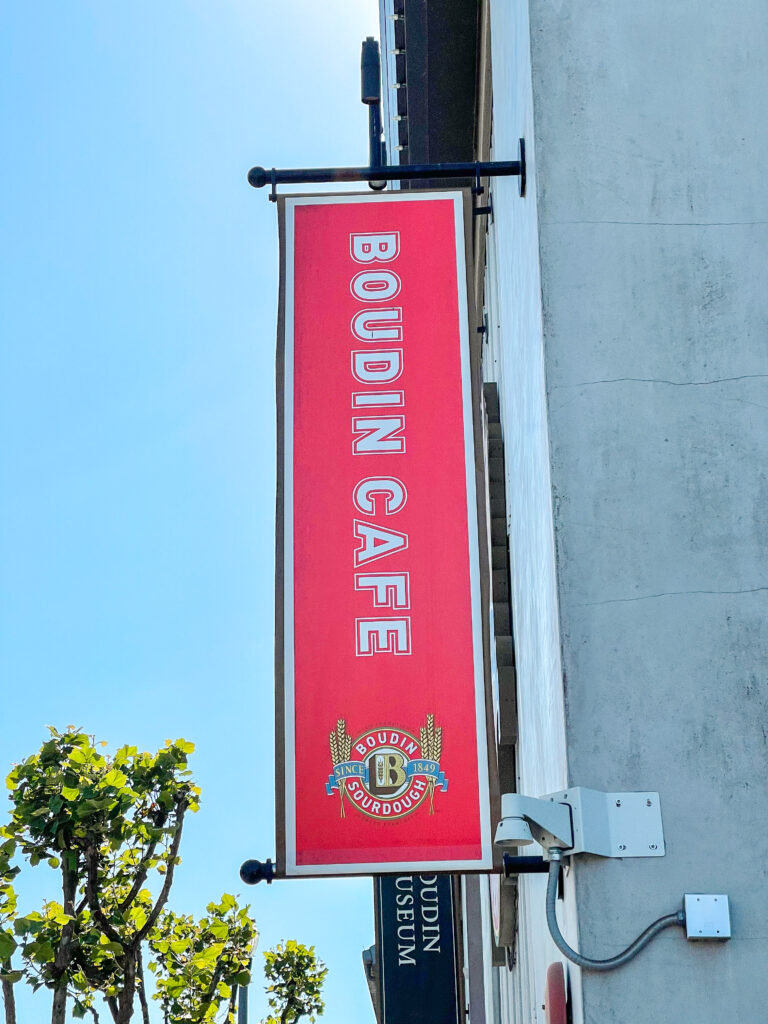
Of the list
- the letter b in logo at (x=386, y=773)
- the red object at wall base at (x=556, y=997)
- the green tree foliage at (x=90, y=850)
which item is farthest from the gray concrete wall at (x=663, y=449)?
the green tree foliage at (x=90, y=850)

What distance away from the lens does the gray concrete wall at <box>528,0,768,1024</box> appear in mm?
4211

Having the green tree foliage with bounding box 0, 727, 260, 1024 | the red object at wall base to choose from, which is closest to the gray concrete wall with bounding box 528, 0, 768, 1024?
the red object at wall base

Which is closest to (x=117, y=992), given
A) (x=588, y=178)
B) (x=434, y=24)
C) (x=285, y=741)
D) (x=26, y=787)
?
(x=26, y=787)

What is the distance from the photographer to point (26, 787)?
10.4 m

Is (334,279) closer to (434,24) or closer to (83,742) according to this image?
(83,742)

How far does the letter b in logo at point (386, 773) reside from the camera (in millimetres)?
5086

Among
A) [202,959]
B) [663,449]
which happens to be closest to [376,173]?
[663,449]

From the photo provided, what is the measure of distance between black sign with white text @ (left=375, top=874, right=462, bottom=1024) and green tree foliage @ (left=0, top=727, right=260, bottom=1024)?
19.8 feet

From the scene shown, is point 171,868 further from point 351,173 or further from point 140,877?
point 351,173

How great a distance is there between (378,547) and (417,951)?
12.8 metres

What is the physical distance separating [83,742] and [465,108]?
7724 millimetres

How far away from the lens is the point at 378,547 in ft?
18.0

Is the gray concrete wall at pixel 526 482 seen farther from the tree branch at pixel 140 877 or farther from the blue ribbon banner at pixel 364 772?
the tree branch at pixel 140 877

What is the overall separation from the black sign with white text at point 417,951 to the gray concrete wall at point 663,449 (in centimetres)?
1254
